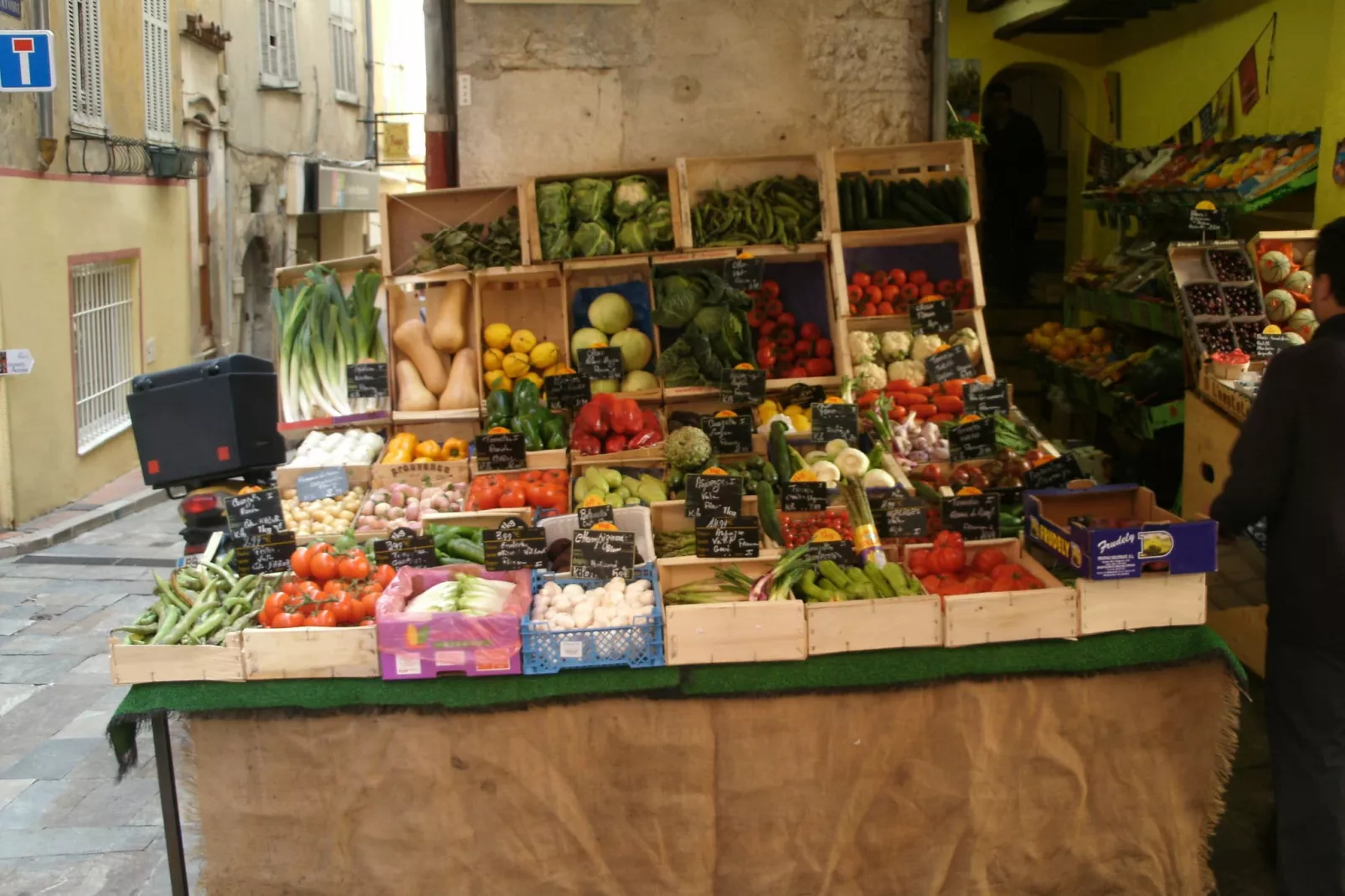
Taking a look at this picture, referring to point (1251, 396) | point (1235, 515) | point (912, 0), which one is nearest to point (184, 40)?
point (912, 0)

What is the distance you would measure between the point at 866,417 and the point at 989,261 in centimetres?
777

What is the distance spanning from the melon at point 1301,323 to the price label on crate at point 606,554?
15.3 ft

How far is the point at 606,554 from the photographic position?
13.0 feet

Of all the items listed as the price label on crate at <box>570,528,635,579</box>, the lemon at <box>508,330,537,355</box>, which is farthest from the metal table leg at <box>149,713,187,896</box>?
Answer: the lemon at <box>508,330,537,355</box>

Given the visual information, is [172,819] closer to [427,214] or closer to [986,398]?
[427,214]

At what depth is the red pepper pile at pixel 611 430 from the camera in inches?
212

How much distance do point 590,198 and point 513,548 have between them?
2.46 metres

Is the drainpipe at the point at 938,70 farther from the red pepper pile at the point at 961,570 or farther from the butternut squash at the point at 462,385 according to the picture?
the red pepper pile at the point at 961,570

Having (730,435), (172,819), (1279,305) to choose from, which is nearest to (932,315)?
(730,435)

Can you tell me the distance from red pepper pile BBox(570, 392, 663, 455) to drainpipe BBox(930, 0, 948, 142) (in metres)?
2.35

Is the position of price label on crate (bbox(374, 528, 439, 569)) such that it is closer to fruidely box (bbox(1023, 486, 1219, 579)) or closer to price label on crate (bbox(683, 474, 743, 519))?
price label on crate (bbox(683, 474, 743, 519))

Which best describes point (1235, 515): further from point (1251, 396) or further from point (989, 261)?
point (989, 261)

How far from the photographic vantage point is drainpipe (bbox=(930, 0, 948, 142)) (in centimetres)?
636

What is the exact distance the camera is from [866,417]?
5.58 m
